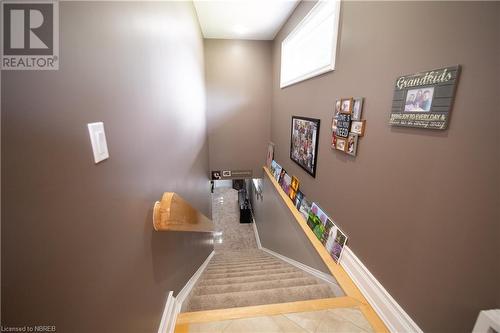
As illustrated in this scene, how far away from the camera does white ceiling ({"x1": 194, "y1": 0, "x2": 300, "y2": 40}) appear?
2.56 meters

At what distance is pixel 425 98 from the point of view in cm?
96

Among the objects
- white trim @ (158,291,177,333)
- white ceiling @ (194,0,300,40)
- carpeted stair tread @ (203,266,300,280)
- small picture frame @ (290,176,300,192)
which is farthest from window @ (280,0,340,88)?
carpeted stair tread @ (203,266,300,280)

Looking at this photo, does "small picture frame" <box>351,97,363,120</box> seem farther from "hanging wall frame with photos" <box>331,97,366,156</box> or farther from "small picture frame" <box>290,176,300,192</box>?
"small picture frame" <box>290,176,300,192</box>

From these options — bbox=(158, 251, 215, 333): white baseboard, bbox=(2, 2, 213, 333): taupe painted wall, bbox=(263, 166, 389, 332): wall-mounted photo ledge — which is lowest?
bbox=(158, 251, 215, 333): white baseboard

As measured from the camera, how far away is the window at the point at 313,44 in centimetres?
180

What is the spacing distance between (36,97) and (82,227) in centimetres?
35

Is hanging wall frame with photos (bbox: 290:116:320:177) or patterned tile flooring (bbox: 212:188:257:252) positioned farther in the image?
patterned tile flooring (bbox: 212:188:257:252)

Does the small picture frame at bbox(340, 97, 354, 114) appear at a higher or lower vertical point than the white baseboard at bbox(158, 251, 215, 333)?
higher

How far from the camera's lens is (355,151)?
149 centimetres

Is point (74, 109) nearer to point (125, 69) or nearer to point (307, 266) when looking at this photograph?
point (125, 69)

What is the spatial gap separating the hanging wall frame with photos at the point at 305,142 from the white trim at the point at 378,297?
0.90 meters

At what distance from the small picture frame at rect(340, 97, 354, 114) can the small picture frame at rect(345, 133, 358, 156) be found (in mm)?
191

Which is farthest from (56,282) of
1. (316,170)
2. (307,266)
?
(307,266)

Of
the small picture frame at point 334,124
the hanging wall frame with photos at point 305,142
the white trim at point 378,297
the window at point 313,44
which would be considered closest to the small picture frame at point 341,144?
the small picture frame at point 334,124
